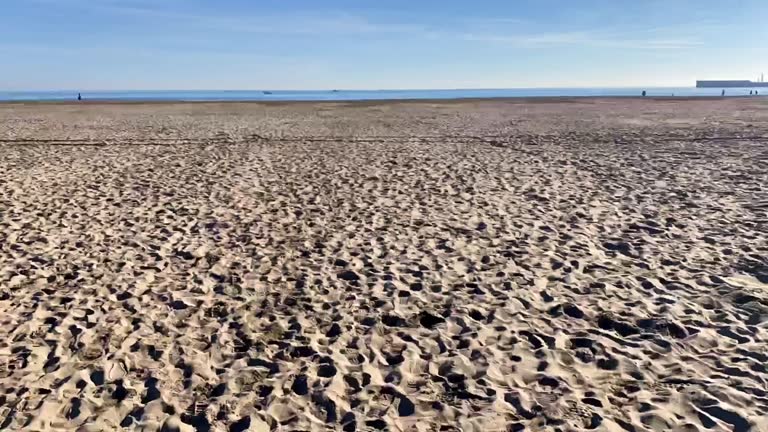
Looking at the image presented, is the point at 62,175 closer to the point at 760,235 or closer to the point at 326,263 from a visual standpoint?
the point at 326,263

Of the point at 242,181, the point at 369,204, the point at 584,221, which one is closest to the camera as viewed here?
the point at 584,221

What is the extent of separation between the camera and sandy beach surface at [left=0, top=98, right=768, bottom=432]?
428 cm

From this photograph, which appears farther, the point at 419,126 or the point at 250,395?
the point at 419,126

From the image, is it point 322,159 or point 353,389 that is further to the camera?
point 322,159

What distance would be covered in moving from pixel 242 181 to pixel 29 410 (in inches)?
359

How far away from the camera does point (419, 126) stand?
28.1 metres

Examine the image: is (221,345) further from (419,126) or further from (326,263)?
(419,126)

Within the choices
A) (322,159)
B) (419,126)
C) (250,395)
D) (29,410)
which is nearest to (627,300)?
(250,395)

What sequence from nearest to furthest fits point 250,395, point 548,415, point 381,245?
point 548,415 < point 250,395 < point 381,245

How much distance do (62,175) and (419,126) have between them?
1750 cm

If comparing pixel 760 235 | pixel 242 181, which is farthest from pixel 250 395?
pixel 242 181

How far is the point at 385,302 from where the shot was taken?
6199 mm

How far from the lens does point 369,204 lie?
1071 centimetres

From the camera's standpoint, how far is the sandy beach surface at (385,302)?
14.0 ft
